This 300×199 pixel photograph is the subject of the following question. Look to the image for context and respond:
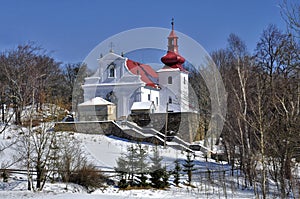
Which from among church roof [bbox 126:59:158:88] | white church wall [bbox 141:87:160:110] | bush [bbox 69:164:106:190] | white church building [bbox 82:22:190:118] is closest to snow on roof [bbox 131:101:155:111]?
white church building [bbox 82:22:190:118]

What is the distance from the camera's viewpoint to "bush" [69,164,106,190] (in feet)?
40.4

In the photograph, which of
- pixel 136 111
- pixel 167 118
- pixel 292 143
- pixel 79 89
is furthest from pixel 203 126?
pixel 292 143

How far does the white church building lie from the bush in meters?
14.4

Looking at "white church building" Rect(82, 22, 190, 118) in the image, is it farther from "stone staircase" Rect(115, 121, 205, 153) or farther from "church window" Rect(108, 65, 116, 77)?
"stone staircase" Rect(115, 121, 205, 153)

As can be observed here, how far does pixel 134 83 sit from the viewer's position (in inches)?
1108

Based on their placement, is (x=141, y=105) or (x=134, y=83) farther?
(x=134, y=83)

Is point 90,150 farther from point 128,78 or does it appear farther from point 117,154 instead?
point 128,78

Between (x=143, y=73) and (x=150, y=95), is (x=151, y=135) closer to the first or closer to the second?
(x=150, y=95)

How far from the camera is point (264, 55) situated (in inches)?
792

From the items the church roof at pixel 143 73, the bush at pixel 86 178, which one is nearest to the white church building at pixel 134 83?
the church roof at pixel 143 73

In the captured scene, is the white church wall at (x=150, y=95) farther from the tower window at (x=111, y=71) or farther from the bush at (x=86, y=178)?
the bush at (x=86, y=178)

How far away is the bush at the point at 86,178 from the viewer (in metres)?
12.3

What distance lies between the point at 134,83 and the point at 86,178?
1626 centimetres

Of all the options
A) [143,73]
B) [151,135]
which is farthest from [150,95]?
[151,135]
